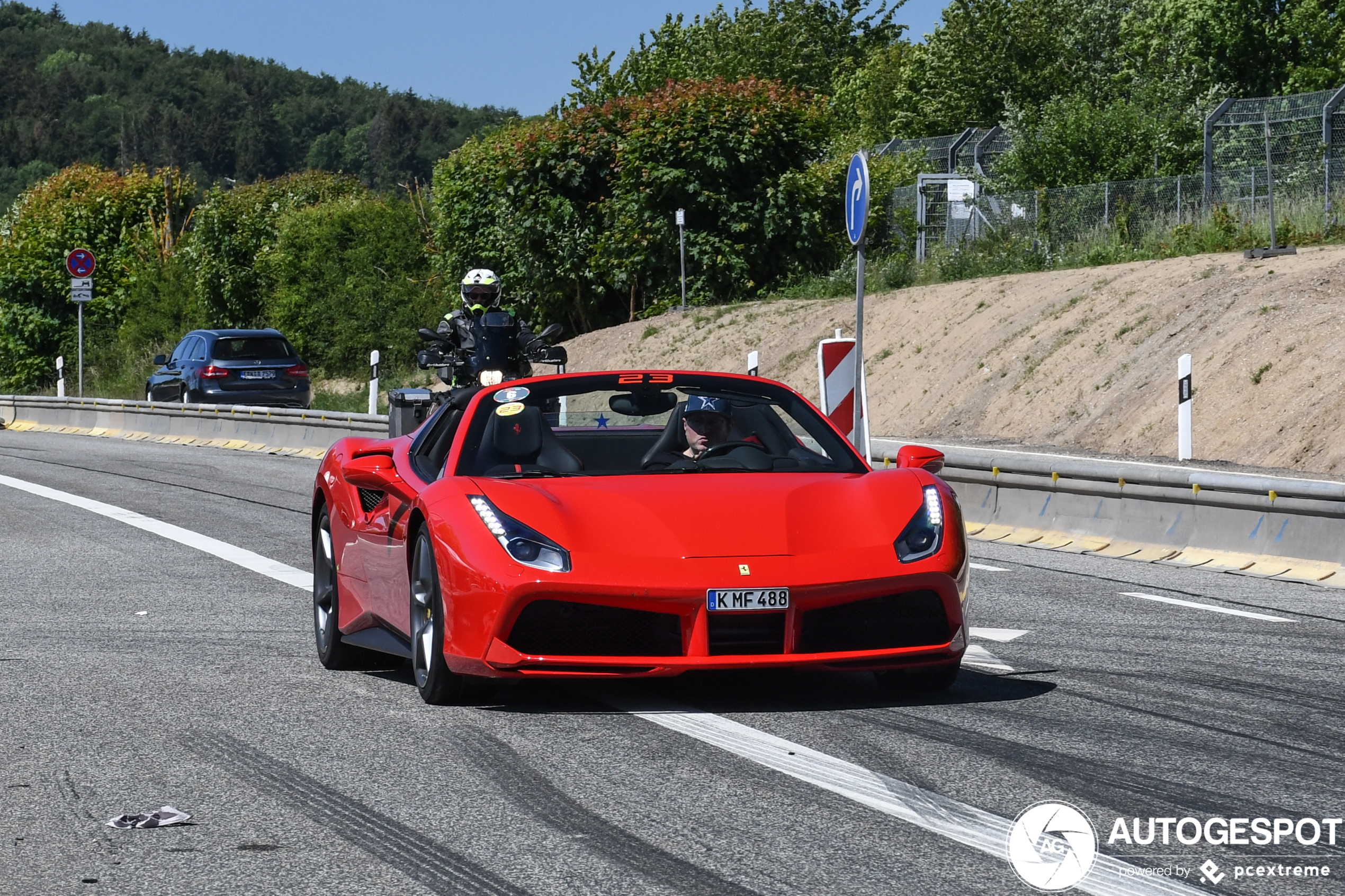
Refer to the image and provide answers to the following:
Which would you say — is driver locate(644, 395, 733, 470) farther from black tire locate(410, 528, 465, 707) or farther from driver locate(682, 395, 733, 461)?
black tire locate(410, 528, 465, 707)

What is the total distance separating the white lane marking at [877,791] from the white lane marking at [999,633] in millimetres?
2479

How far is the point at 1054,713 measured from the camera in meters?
6.62

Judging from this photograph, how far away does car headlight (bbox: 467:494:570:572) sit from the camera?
6492 millimetres

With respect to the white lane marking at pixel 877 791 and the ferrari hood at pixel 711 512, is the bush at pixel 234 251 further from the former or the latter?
the white lane marking at pixel 877 791

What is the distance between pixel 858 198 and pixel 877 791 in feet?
36.0

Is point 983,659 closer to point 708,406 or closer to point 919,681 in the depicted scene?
point 919,681

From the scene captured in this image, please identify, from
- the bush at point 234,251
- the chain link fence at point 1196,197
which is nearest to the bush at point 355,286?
the bush at point 234,251

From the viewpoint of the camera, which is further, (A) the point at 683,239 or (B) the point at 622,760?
(A) the point at 683,239

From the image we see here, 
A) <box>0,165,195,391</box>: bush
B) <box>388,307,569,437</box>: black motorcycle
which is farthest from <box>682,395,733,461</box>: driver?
<box>0,165,195,391</box>: bush

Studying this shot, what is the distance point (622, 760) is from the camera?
19.2 feet

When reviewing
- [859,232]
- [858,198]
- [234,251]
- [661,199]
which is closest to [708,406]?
[859,232]

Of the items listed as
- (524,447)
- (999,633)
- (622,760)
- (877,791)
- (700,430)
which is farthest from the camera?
(999,633)

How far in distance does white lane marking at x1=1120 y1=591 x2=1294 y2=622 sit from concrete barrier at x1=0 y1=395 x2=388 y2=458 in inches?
533

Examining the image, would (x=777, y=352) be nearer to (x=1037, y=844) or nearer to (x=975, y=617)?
(x=975, y=617)
